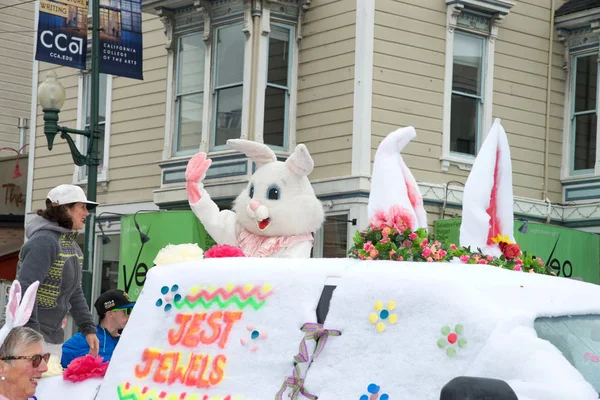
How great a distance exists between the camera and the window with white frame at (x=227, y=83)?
16.0 meters

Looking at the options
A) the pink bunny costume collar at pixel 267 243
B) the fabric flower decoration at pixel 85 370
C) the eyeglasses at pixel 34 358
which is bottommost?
the fabric flower decoration at pixel 85 370

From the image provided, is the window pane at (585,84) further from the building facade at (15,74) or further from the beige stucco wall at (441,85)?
the building facade at (15,74)

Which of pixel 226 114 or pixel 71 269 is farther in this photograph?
pixel 226 114

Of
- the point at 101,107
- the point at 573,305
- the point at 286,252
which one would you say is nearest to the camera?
the point at 573,305

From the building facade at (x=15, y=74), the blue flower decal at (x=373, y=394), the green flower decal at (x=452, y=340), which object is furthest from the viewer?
the building facade at (x=15, y=74)

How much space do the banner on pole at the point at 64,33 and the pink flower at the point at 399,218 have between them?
8.82m

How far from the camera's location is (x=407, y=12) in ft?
49.9

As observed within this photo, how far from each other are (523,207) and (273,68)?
3.89 m

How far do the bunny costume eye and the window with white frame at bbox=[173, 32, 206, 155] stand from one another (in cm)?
834

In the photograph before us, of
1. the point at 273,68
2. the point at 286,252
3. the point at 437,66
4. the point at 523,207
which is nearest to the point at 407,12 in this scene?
the point at 437,66

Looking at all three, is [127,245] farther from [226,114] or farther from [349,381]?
[349,381]

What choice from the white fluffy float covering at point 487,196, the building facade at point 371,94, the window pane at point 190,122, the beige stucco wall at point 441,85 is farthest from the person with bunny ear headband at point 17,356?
the window pane at point 190,122

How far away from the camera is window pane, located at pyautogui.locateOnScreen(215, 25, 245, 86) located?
16047mm

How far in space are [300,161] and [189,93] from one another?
8.96 metres
